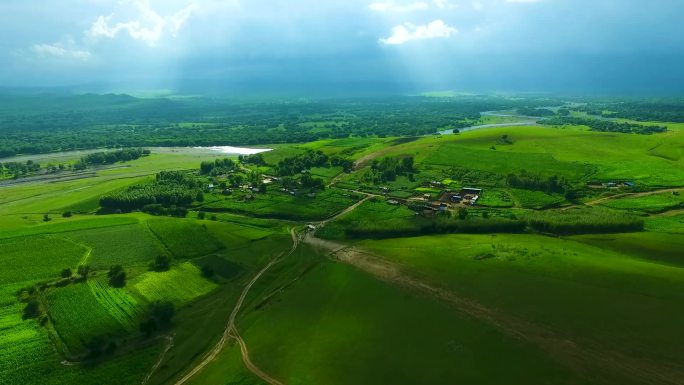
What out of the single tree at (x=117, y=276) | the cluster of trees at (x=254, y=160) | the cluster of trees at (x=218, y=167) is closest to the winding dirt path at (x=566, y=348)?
the single tree at (x=117, y=276)

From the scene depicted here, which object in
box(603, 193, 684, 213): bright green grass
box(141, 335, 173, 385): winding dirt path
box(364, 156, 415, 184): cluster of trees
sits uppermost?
box(364, 156, 415, 184): cluster of trees

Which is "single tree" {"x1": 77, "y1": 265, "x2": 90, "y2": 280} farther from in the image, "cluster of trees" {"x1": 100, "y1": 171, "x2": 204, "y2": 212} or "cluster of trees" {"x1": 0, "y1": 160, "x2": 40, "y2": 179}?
"cluster of trees" {"x1": 0, "y1": 160, "x2": 40, "y2": 179}

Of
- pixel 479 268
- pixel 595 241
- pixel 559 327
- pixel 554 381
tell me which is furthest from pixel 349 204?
pixel 554 381

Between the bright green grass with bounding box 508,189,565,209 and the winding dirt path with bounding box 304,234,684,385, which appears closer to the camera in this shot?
the winding dirt path with bounding box 304,234,684,385

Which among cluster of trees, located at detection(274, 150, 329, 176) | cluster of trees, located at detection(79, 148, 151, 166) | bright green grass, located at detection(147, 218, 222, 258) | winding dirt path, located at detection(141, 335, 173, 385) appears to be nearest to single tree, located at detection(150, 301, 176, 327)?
winding dirt path, located at detection(141, 335, 173, 385)

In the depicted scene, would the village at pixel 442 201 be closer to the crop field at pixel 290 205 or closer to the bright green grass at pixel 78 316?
Answer: the crop field at pixel 290 205

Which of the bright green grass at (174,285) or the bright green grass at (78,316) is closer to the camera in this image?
the bright green grass at (78,316)

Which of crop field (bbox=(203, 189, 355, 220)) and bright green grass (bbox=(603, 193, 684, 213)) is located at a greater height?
bright green grass (bbox=(603, 193, 684, 213))

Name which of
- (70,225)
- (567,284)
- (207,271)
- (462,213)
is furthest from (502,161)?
(70,225)

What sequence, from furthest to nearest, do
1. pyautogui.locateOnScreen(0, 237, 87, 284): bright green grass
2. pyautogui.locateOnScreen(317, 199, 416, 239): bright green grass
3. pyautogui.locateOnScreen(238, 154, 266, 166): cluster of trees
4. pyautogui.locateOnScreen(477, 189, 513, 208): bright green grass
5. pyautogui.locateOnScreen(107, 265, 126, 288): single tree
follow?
pyautogui.locateOnScreen(238, 154, 266, 166): cluster of trees → pyautogui.locateOnScreen(477, 189, 513, 208): bright green grass → pyautogui.locateOnScreen(317, 199, 416, 239): bright green grass → pyautogui.locateOnScreen(0, 237, 87, 284): bright green grass → pyautogui.locateOnScreen(107, 265, 126, 288): single tree
